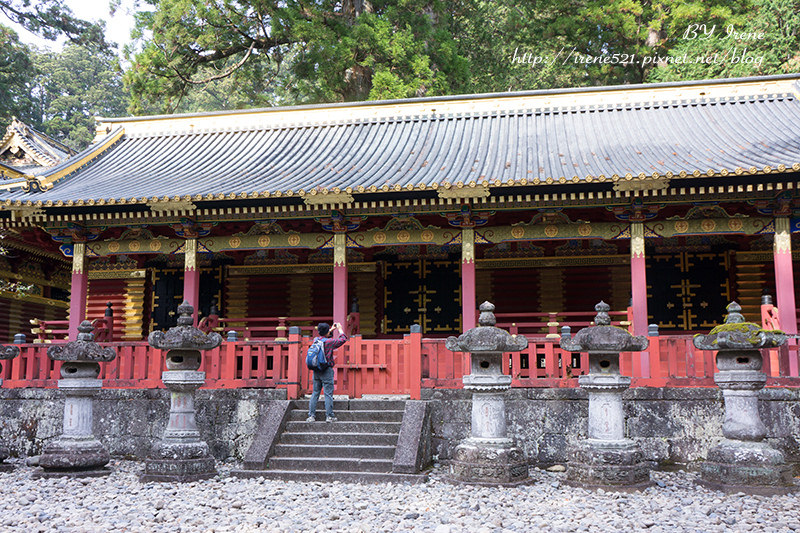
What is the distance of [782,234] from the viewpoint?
11.5 m

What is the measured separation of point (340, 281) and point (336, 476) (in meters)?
4.54

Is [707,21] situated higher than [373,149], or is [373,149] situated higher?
[707,21]

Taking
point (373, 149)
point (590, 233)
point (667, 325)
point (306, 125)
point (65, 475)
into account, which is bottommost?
point (65, 475)

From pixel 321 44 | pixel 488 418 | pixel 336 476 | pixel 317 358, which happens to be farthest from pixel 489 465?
pixel 321 44

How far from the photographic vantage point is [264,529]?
20.5ft

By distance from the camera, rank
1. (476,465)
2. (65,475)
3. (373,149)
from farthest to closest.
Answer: (373,149) < (65,475) < (476,465)

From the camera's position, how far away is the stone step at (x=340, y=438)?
9211mm

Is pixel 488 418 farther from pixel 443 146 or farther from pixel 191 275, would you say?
pixel 443 146

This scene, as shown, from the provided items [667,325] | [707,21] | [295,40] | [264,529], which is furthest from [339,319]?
[707,21]

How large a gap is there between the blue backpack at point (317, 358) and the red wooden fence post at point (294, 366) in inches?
39.0

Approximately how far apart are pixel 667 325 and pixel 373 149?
747cm

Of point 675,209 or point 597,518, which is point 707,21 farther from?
point 597,518

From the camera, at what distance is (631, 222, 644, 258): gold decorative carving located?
38.8 feet

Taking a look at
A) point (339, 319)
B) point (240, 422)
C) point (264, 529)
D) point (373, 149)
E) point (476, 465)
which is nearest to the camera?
point (264, 529)
